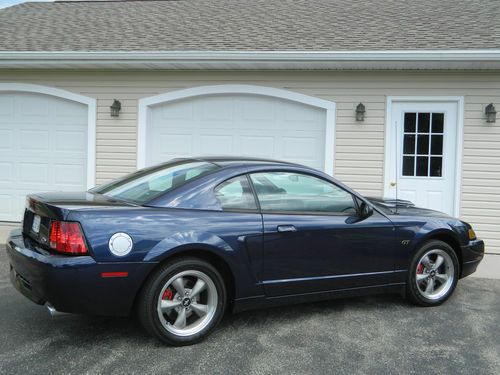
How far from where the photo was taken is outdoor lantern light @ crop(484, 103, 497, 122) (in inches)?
276

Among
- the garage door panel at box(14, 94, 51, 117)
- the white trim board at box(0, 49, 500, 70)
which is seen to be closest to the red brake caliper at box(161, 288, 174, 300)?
the white trim board at box(0, 49, 500, 70)

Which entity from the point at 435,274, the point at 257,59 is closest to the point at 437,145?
the point at 257,59

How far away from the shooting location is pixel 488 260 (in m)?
6.71

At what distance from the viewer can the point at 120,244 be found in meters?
3.33

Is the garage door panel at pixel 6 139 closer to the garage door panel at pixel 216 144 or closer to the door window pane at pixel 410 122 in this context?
the garage door panel at pixel 216 144

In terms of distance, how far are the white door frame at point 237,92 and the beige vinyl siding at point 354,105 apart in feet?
0.28

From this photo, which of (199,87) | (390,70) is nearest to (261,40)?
(199,87)

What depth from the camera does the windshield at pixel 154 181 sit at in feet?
12.6

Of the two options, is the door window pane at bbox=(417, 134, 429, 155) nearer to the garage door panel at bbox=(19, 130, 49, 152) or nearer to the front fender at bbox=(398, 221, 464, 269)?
the front fender at bbox=(398, 221, 464, 269)

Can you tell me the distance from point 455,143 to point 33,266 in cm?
605

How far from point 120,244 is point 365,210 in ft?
6.92

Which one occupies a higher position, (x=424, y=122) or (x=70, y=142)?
(x=424, y=122)

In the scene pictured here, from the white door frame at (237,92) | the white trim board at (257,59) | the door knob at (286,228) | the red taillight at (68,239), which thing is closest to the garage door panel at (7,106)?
the white trim board at (257,59)

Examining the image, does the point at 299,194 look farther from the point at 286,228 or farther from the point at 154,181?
the point at 154,181
